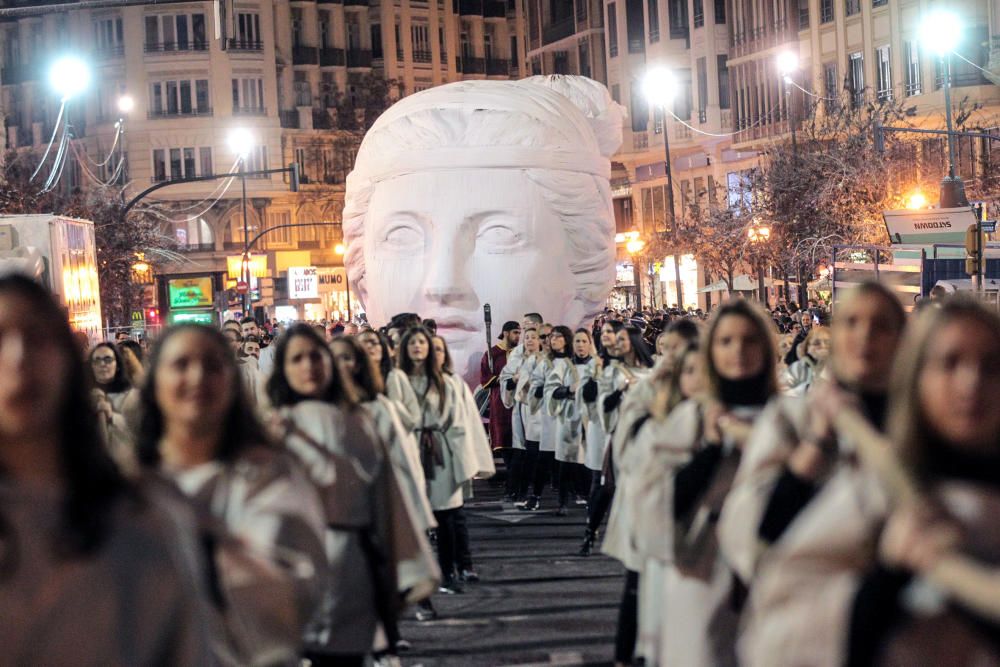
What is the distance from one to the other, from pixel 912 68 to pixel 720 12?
12.5 meters

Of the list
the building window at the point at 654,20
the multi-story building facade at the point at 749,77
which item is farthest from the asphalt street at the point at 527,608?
the building window at the point at 654,20

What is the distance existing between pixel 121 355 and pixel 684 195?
4731 cm

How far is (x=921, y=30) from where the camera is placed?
43.2 metres

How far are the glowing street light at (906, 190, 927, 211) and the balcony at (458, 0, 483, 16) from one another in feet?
146

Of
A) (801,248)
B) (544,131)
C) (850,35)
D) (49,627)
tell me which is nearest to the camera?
(49,627)

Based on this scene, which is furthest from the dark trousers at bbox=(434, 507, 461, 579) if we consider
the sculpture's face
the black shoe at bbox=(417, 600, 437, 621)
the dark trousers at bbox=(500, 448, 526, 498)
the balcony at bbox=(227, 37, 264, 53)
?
the balcony at bbox=(227, 37, 264, 53)

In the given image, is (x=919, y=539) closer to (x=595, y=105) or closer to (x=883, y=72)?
(x=595, y=105)

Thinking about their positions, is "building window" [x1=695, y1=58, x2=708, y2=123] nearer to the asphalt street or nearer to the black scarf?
the asphalt street

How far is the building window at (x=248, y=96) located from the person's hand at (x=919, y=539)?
67.3 metres

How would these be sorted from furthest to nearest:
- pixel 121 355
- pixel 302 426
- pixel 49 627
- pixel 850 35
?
pixel 850 35 → pixel 121 355 → pixel 302 426 → pixel 49 627

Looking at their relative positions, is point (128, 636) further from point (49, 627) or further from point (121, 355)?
point (121, 355)

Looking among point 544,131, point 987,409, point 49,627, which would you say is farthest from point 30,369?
point 544,131

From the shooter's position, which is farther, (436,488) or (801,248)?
(801,248)

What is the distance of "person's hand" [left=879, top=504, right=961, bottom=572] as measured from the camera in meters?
3.19
